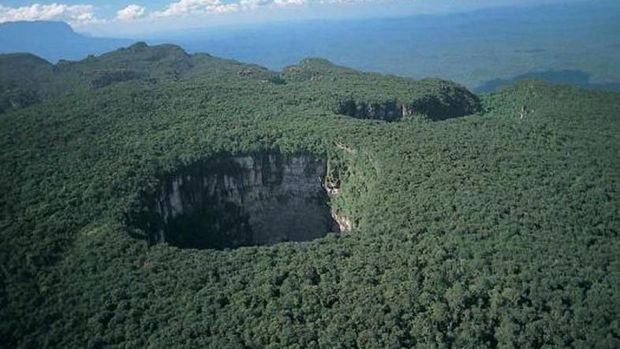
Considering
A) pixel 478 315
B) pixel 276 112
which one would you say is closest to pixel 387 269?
pixel 478 315

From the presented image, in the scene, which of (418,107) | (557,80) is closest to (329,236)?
(418,107)

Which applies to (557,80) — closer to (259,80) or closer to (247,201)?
(259,80)

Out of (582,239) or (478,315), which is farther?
(582,239)

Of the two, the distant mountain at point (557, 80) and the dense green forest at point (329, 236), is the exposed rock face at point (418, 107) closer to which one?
the dense green forest at point (329, 236)

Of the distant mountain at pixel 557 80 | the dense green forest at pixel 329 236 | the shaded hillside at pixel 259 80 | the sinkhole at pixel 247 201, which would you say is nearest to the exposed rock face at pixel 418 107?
the shaded hillside at pixel 259 80

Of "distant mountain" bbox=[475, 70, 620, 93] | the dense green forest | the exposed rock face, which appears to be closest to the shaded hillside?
the exposed rock face

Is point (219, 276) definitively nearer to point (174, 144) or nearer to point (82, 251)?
point (82, 251)
